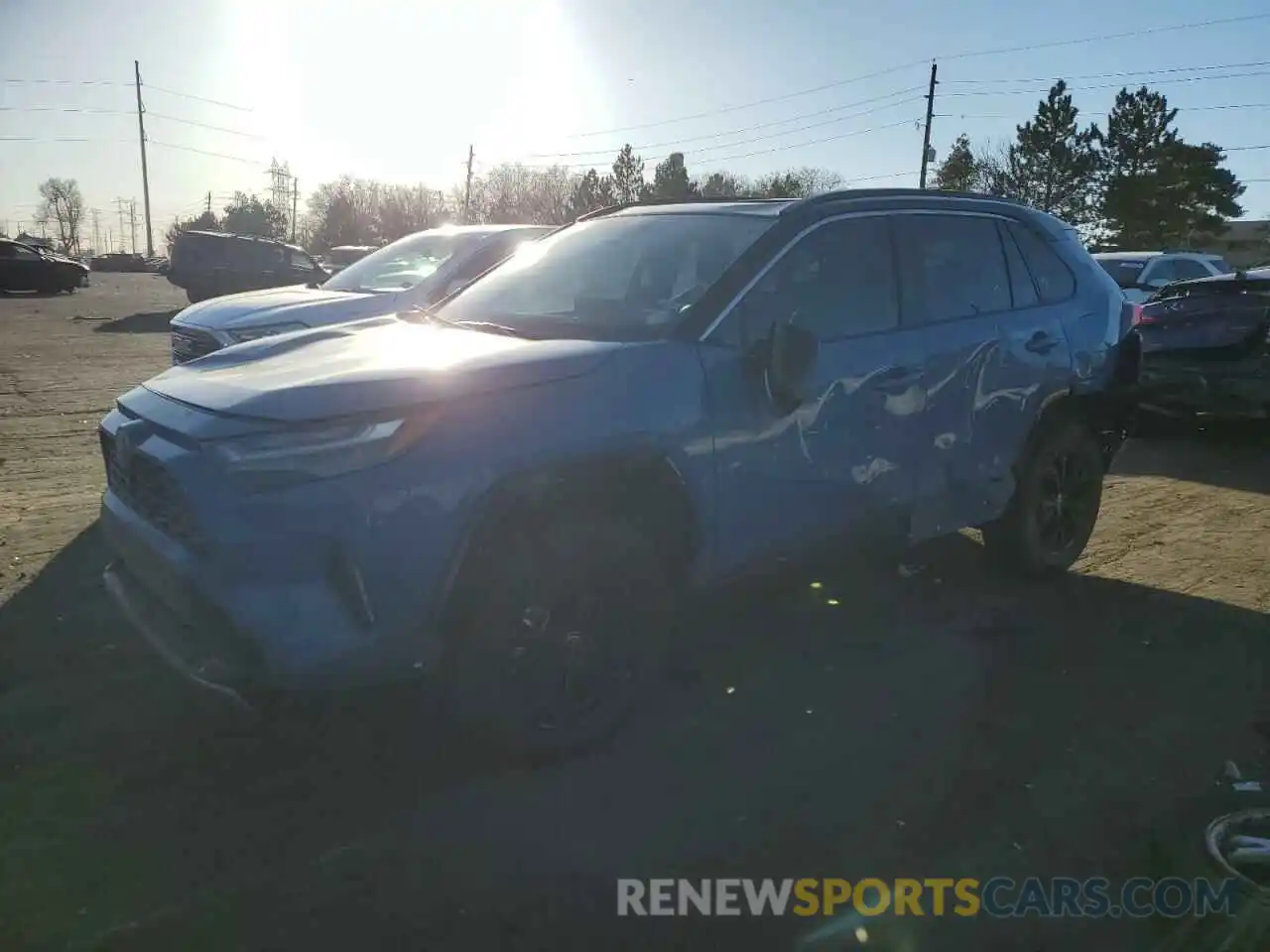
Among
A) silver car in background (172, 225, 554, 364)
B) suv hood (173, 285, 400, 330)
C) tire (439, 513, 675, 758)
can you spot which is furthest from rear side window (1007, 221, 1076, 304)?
suv hood (173, 285, 400, 330)

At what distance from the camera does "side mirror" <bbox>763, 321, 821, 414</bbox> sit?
3.37 m

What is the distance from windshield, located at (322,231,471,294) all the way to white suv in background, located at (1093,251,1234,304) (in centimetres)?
978

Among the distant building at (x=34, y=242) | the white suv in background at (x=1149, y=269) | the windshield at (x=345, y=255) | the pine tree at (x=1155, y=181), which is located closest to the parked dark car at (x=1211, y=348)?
Result: the white suv in background at (x=1149, y=269)

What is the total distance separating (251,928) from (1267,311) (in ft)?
29.8

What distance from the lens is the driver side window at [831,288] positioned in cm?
373

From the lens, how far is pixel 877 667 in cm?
425

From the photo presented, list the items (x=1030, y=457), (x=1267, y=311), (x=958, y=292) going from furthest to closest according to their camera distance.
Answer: (x=1267, y=311), (x=1030, y=457), (x=958, y=292)

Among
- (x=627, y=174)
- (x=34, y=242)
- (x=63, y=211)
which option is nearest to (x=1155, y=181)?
(x=627, y=174)

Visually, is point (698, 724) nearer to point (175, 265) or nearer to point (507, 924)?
point (507, 924)

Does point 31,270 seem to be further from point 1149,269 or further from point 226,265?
point 1149,269

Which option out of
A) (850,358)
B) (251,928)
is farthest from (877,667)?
(251,928)

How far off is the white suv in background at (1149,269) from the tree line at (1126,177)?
33.0m

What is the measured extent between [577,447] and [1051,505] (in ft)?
10.5

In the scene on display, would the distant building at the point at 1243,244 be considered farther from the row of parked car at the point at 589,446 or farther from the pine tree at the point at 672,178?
the row of parked car at the point at 589,446
